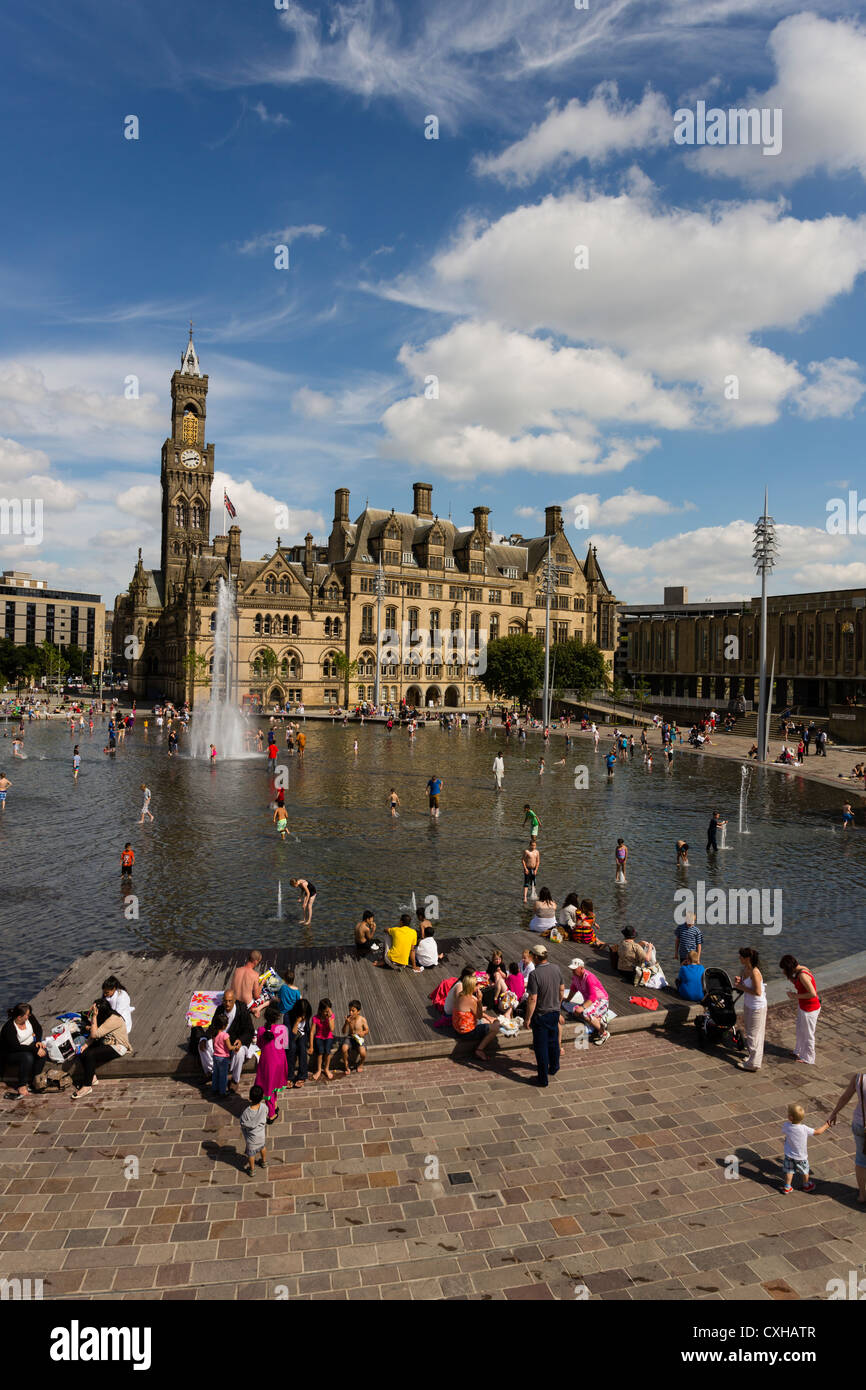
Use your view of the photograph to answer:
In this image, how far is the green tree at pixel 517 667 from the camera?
85.9 m

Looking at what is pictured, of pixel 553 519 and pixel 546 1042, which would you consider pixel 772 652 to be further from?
pixel 546 1042

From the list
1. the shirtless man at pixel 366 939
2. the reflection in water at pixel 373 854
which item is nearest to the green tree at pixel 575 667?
the reflection in water at pixel 373 854

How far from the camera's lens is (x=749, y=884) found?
2206cm

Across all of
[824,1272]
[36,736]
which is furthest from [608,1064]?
[36,736]

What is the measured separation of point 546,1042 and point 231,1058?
13.7ft

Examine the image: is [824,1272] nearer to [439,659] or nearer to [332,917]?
[332,917]

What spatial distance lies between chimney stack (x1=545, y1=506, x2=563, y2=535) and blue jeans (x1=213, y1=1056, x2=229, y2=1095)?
110 meters

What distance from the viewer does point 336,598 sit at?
9694 cm

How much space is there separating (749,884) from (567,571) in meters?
99.9

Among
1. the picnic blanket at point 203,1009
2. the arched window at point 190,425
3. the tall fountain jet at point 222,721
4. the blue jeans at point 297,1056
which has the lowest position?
the blue jeans at point 297,1056

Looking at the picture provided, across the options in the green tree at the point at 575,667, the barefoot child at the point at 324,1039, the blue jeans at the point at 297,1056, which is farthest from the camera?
the green tree at the point at 575,667

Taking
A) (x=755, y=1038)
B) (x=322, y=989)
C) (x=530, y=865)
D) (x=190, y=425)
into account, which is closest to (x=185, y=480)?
(x=190, y=425)

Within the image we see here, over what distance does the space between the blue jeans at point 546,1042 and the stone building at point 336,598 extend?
74684 millimetres

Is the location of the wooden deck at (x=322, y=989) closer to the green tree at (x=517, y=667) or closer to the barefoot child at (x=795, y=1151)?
the barefoot child at (x=795, y=1151)
